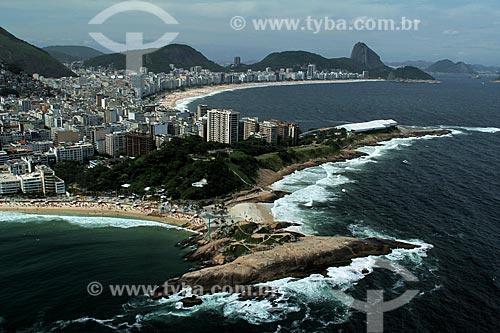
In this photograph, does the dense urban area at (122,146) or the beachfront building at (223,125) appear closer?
the dense urban area at (122,146)

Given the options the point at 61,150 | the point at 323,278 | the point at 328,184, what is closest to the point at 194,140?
the point at 61,150

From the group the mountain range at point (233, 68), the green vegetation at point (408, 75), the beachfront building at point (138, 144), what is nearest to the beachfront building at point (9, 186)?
the beachfront building at point (138, 144)

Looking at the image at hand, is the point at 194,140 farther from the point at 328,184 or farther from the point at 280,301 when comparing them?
the point at 280,301

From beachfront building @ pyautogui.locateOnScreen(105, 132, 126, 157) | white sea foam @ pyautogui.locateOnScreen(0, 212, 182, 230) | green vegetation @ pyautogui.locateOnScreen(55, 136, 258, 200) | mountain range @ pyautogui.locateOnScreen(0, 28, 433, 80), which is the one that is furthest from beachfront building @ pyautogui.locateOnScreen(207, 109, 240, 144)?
mountain range @ pyautogui.locateOnScreen(0, 28, 433, 80)

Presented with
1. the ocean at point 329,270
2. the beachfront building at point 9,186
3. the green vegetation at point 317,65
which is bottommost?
the ocean at point 329,270

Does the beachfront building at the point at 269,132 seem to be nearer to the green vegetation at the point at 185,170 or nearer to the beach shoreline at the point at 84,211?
the green vegetation at the point at 185,170

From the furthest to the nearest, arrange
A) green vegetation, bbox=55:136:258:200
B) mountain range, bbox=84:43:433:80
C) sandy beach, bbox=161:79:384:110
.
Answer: mountain range, bbox=84:43:433:80, sandy beach, bbox=161:79:384:110, green vegetation, bbox=55:136:258:200

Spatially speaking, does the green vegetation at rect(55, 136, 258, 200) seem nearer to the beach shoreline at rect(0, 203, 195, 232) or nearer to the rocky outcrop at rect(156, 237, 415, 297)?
the beach shoreline at rect(0, 203, 195, 232)
